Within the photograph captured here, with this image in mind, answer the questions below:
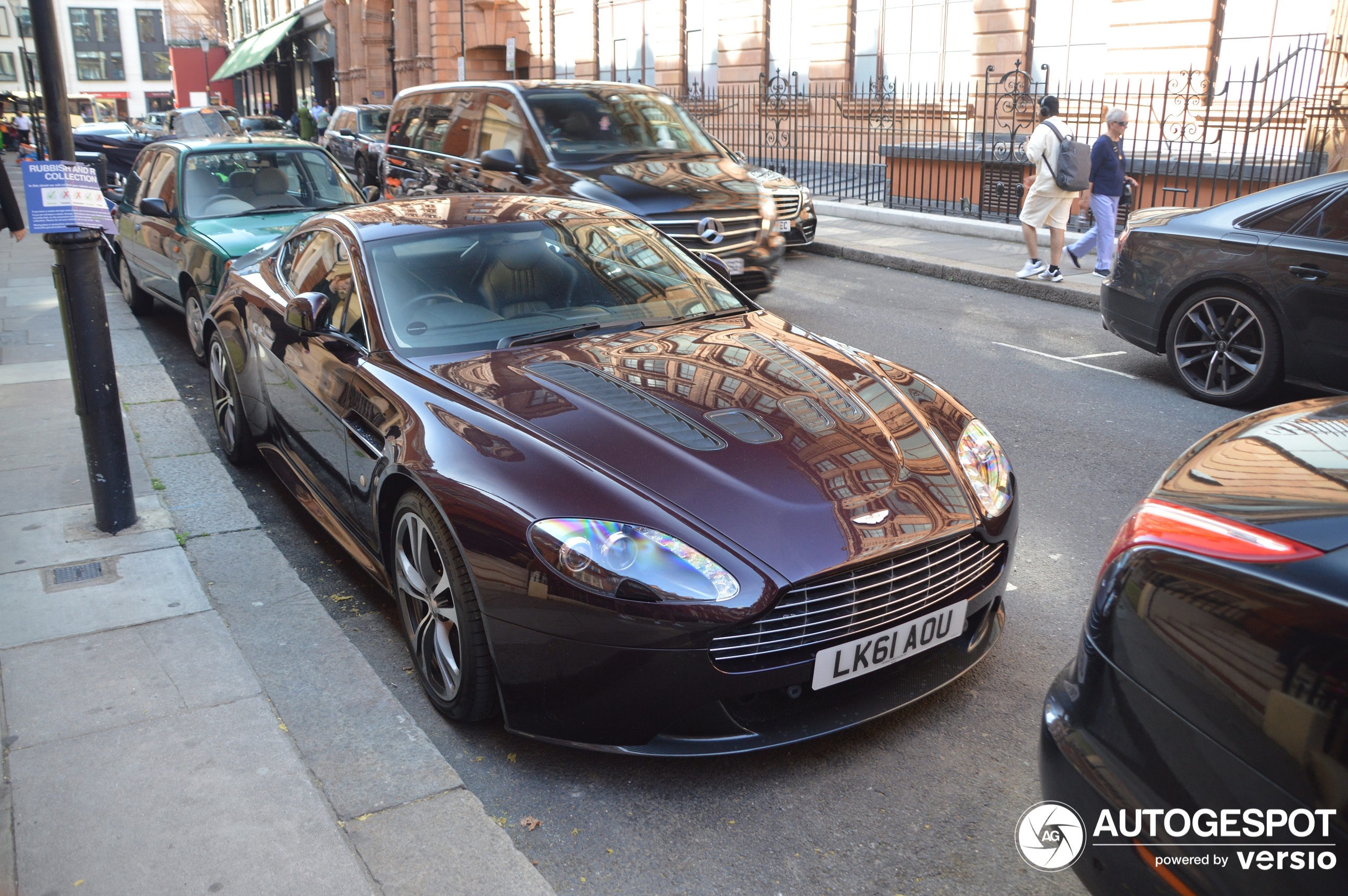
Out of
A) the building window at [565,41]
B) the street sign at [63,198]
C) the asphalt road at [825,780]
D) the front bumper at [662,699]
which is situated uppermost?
the building window at [565,41]

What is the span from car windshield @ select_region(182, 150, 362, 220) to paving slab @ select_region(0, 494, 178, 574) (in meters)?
4.05

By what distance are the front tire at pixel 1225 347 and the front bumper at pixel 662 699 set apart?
4.81 metres

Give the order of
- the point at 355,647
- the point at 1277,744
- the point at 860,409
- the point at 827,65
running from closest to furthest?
1. the point at 1277,744
2. the point at 860,409
3. the point at 355,647
4. the point at 827,65

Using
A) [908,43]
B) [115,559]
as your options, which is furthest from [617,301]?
[908,43]

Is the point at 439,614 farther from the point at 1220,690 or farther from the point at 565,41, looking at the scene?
the point at 565,41

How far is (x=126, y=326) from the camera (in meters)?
9.40

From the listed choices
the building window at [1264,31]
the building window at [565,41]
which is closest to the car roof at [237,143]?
the building window at [1264,31]

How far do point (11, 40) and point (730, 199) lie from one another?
11151 cm

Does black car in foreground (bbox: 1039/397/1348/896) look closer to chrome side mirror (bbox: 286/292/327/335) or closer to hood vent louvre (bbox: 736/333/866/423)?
hood vent louvre (bbox: 736/333/866/423)

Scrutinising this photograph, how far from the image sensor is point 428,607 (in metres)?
3.48

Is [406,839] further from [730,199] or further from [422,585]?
[730,199]

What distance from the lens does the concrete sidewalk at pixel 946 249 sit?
11.4 metres

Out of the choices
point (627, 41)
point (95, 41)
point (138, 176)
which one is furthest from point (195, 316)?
point (95, 41)

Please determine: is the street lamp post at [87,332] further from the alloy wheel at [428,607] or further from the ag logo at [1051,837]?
the ag logo at [1051,837]
